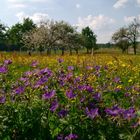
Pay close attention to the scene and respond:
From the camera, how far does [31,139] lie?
12.6 ft

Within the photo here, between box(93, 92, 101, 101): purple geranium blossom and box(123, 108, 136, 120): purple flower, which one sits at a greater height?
box(93, 92, 101, 101): purple geranium blossom

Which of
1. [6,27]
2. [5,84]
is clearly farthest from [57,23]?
[5,84]

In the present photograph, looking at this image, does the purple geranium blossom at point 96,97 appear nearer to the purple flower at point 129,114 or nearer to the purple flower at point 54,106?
the purple flower at point 54,106

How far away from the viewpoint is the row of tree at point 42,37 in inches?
2781

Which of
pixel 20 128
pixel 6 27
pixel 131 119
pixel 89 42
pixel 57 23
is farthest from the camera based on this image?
pixel 89 42

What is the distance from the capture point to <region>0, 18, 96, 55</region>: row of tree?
7062 centimetres

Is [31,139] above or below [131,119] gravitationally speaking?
below

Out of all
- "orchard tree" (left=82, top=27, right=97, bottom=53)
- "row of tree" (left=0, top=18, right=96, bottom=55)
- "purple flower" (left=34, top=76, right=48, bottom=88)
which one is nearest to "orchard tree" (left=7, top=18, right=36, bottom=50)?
"row of tree" (left=0, top=18, right=96, bottom=55)

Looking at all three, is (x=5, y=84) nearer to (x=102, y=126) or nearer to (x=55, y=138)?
(x=55, y=138)

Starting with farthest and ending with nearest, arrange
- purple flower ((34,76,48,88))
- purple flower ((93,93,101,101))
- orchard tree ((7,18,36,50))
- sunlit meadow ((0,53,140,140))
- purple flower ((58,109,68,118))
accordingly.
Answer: orchard tree ((7,18,36,50)) → purple flower ((34,76,48,88)) → purple flower ((93,93,101,101)) → purple flower ((58,109,68,118)) → sunlit meadow ((0,53,140,140))

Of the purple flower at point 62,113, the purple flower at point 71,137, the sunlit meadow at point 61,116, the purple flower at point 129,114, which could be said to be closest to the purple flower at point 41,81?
the sunlit meadow at point 61,116

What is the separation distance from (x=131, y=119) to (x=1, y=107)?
1.26 metres

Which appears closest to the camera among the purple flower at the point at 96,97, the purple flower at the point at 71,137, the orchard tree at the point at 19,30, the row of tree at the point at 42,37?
the purple flower at the point at 71,137

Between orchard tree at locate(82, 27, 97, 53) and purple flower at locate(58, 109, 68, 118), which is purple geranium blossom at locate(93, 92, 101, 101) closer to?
purple flower at locate(58, 109, 68, 118)
